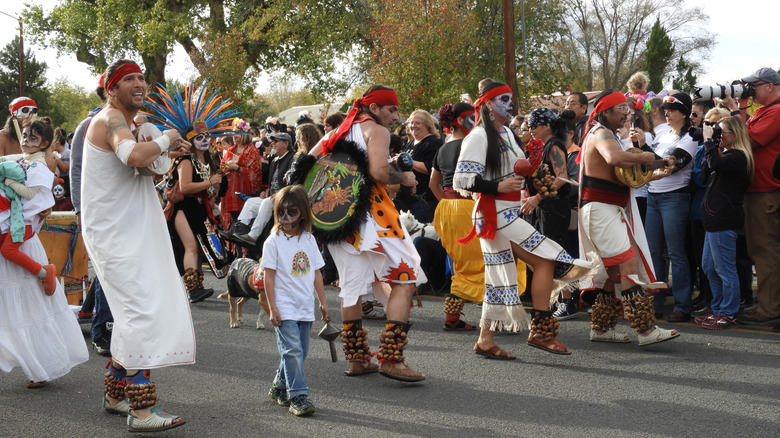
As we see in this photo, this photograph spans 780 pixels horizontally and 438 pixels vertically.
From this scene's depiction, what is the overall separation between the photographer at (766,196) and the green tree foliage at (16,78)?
5015cm

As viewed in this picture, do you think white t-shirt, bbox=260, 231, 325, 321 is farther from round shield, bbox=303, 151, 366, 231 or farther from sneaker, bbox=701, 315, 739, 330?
sneaker, bbox=701, 315, 739, 330

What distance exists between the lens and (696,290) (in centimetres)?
911

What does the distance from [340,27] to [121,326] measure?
29.8m

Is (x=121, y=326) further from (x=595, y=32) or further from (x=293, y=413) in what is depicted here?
(x=595, y=32)

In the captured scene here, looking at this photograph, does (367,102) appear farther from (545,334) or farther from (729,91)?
(729,91)

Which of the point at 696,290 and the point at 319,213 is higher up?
the point at 319,213

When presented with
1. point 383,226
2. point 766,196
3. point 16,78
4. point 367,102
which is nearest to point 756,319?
point 766,196

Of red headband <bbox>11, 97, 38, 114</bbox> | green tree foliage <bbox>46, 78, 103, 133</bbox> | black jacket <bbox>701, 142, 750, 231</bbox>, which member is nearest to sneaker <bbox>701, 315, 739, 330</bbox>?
black jacket <bbox>701, 142, 750, 231</bbox>

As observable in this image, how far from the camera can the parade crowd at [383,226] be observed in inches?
173

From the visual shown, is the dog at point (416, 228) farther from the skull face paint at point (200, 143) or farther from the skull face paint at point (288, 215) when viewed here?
the skull face paint at point (288, 215)

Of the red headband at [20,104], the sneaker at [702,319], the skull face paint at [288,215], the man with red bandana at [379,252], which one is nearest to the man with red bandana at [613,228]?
the sneaker at [702,319]

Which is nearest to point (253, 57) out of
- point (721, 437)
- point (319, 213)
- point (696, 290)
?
point (696, 290)

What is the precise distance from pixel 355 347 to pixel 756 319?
12.9ft

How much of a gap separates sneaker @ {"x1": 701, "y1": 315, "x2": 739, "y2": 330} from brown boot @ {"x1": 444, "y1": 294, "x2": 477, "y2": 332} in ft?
6.94
